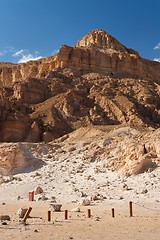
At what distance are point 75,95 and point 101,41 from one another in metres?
40.1

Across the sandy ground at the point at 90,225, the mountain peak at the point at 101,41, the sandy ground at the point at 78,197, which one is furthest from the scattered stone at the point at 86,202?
the mountain peak at the point at 101,41

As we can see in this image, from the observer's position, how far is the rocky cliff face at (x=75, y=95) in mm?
49706

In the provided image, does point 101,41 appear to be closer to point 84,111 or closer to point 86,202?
point 84,111

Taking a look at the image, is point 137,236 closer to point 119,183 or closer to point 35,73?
point 119,183

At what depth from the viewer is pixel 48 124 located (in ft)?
163

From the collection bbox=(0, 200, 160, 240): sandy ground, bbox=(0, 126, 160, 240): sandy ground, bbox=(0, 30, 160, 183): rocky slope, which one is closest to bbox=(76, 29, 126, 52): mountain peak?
bbox=(0, 30, 160, 183): rocky slope

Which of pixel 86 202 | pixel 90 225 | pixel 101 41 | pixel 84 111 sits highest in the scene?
pixel 101 41

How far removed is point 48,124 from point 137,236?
39.8m

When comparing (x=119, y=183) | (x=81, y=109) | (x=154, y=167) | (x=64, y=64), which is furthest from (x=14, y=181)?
(x=64, y=64)

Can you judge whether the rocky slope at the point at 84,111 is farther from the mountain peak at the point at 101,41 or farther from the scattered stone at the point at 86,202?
the scattered stone at the point at 86,202

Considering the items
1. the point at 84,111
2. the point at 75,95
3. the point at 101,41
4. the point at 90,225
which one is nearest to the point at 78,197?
the point at 90,225

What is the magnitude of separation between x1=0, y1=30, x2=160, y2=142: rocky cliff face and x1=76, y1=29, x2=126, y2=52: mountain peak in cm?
932

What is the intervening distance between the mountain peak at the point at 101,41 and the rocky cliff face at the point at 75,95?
30.6 ft

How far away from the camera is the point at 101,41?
9506cm
